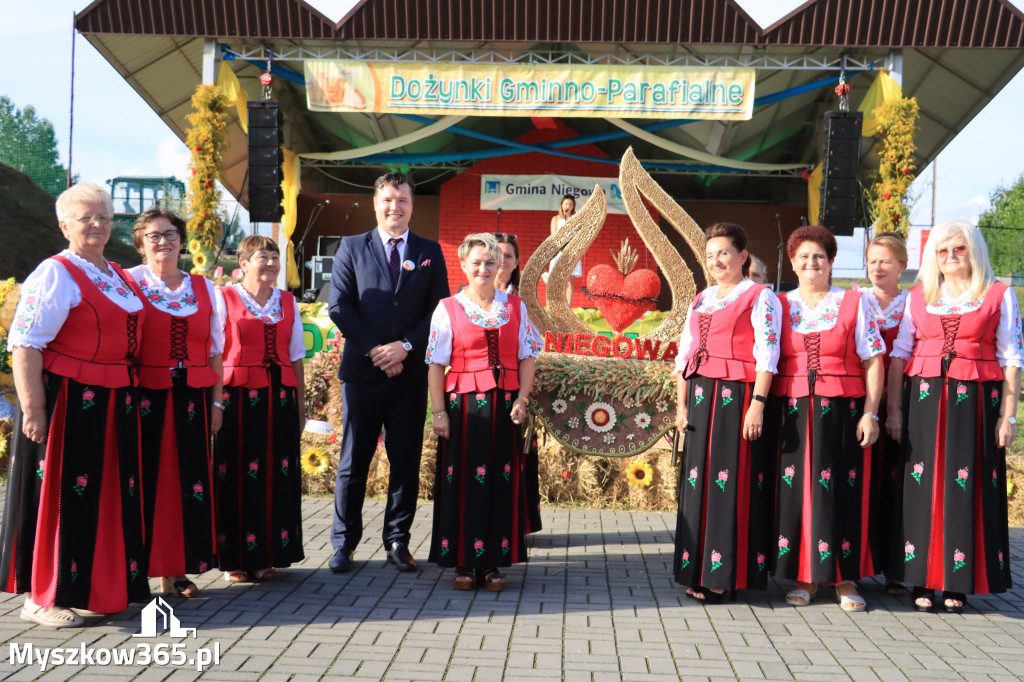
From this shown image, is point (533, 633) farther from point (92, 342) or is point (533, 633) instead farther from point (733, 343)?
point (92, 342)

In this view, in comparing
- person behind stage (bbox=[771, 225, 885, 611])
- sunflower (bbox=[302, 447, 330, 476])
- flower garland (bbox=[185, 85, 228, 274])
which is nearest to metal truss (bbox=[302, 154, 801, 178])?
flower garland (bbox=[185, 85, 228, 274])

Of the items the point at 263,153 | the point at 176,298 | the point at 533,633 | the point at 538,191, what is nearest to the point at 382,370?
the point at 176,298

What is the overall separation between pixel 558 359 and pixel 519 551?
6.00 feet

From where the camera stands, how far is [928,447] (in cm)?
376

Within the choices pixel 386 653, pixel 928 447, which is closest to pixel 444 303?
pixel 386 653

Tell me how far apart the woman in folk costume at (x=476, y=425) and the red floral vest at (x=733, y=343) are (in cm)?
84

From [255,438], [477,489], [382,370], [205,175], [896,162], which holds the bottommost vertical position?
[477,489]

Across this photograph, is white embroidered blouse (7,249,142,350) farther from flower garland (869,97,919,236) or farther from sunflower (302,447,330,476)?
flower garland (869,97,919,236)

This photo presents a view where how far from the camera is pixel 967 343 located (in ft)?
12.1

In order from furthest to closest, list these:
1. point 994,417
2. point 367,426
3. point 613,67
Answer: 1. point 613,67
2. point 367,426
3. point 994,417

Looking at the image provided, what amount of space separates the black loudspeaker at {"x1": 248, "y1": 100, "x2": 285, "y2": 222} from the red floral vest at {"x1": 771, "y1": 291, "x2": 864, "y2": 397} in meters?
8.77

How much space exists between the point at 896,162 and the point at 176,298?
940cm

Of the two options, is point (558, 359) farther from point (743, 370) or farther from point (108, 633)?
point (108, 633)

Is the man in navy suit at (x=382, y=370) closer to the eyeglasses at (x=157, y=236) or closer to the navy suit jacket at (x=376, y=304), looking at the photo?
the navy suit jacket at (x=376, y=304)
